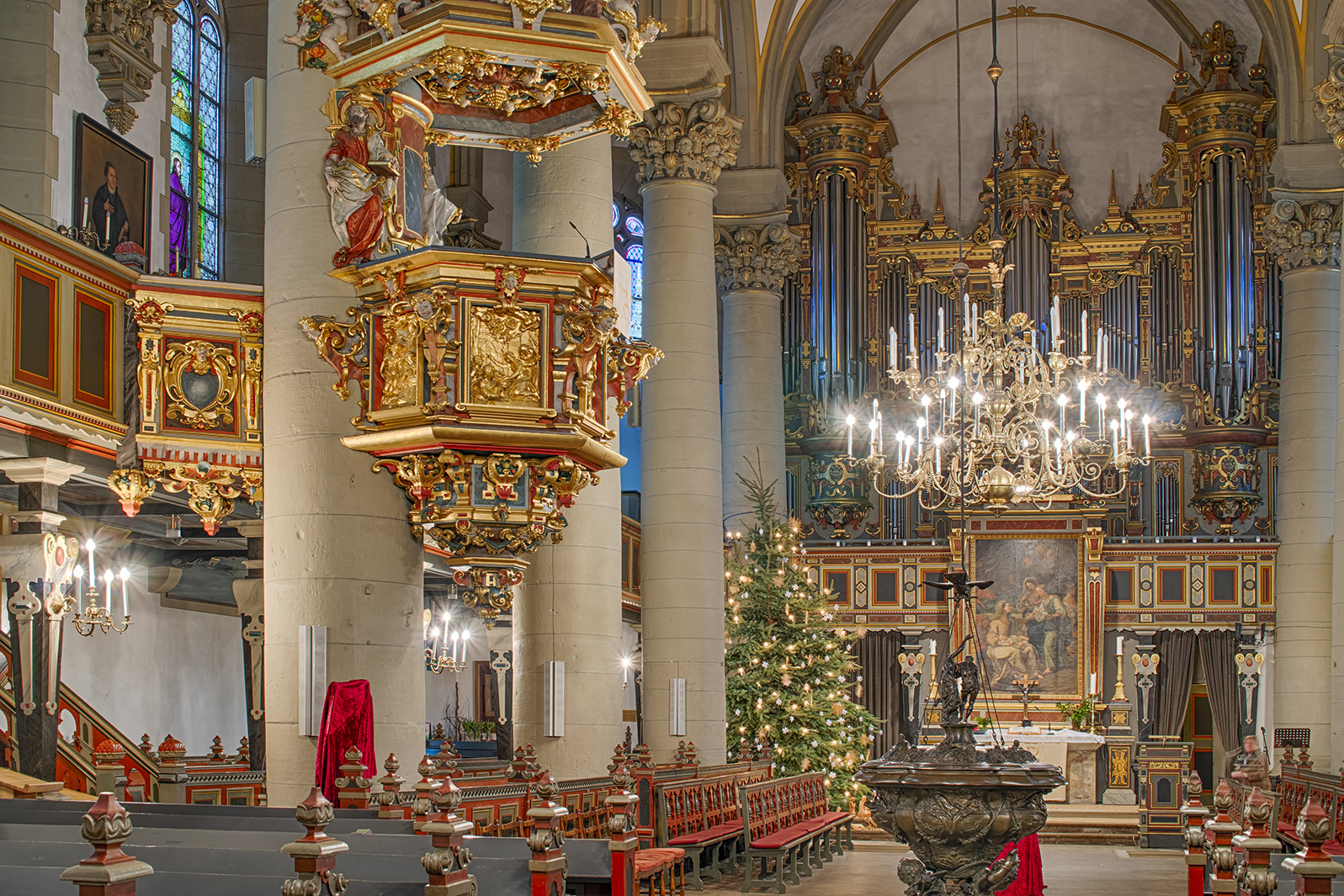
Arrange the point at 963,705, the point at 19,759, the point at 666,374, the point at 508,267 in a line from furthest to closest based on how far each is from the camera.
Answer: the point at 666,374
the point at 19,759
the point at 508,267
the point at 963,705

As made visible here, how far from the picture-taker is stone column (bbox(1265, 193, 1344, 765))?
21.2 m

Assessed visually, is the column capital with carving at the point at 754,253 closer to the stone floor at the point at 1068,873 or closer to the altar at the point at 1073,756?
the altar at the point at 1073,756

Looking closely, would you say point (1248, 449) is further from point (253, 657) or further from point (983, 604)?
point (253, 657)

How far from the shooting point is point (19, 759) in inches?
410

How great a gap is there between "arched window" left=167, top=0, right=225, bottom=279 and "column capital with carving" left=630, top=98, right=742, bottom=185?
192 inches

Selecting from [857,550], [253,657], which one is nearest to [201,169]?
[253,657]

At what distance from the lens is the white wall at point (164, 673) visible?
15.8m

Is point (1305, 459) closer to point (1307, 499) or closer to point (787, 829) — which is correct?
point (1307, 499)

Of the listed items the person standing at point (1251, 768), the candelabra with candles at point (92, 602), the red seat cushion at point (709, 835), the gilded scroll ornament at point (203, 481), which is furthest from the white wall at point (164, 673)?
the person standing at point (1251, 768)

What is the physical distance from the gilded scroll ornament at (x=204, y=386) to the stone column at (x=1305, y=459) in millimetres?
16131

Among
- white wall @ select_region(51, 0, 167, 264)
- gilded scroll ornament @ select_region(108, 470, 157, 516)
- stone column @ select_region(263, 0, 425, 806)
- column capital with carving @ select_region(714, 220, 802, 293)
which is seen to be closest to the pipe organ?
column capital with carving @ select_region(714, 220, 802, 293)

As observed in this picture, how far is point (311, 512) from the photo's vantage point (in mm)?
9203

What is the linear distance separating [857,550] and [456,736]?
7.10 metres

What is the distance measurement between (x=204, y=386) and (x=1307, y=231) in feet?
56.1
